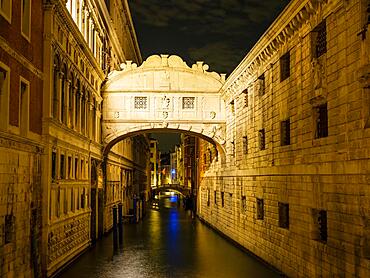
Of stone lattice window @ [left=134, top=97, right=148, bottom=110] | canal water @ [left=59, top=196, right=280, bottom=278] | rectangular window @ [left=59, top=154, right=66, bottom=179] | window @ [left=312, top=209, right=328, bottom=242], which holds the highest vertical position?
stone lattice window @ [left=134, top=97, right=148, bottom=110]

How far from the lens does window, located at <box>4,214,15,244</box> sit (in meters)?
12.0

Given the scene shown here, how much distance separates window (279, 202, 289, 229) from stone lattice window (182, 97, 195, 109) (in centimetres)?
1148

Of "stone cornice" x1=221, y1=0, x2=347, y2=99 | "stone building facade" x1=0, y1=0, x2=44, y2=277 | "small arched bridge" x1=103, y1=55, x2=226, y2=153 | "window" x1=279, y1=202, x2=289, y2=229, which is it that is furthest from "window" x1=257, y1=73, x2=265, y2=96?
"stone building facade" x1=0, y1=0, x2=44, y2=277

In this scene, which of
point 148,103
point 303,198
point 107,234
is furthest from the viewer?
point 107,234

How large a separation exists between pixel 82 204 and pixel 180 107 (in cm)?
791

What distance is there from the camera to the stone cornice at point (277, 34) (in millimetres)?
13667

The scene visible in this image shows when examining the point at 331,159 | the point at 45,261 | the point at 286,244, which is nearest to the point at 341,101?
the point at 331,159

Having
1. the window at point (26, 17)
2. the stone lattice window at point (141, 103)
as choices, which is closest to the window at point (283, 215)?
the window at point (26, 17)

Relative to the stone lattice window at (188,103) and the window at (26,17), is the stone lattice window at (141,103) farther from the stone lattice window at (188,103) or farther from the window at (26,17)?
the window at (26,17)

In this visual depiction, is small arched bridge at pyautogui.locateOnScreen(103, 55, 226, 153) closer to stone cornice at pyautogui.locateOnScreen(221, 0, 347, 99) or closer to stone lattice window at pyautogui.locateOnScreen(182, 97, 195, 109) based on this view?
stone lattice window at pyautogui.locateOnScreen(182, 97, 195, 109)

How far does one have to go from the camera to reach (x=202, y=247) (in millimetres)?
23375

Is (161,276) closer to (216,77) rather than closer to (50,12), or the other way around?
(50,12)

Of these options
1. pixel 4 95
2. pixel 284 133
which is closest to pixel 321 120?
pixel 284 133

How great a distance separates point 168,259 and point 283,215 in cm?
554
